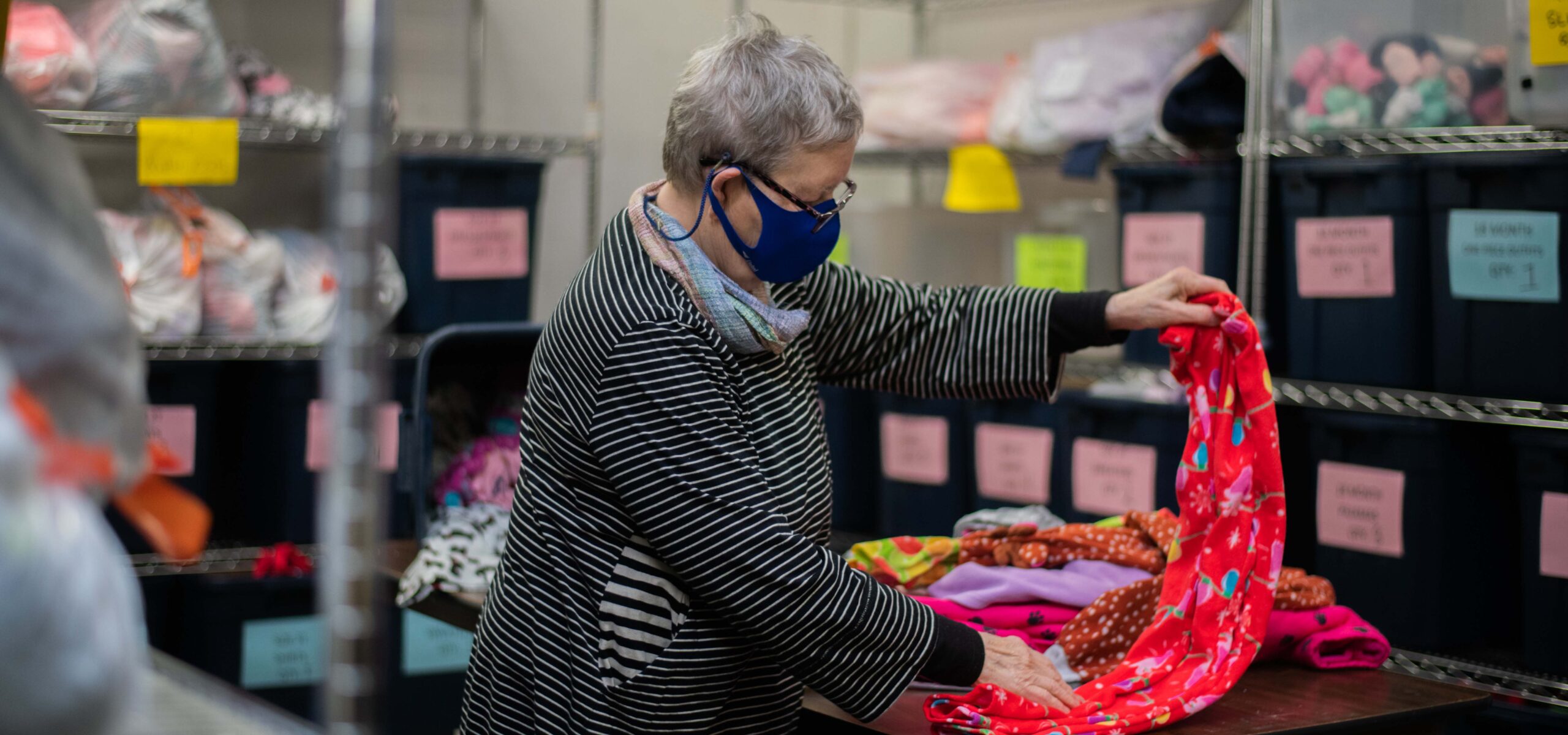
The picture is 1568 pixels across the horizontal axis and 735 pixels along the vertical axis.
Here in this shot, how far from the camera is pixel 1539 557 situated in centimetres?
232

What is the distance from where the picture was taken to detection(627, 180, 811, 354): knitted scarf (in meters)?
1.48

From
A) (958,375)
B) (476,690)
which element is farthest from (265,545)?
(958,375)

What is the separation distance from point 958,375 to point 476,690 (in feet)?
2.42

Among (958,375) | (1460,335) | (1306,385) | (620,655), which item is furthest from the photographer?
(1306,385)

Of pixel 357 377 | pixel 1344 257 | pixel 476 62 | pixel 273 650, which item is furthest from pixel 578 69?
pixel 357 377

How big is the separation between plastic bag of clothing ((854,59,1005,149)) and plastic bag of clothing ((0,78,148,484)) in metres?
3.02

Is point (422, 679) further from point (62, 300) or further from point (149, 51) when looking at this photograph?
point (62, 300)

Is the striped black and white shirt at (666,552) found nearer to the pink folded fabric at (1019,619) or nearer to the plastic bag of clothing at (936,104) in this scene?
the pink folded fabric at (1019,619)

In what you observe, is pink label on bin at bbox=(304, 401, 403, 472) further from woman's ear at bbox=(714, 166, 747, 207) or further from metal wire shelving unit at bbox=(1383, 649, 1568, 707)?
metal wire shelving unit at bbox=(1383, 649, 1568, 707)

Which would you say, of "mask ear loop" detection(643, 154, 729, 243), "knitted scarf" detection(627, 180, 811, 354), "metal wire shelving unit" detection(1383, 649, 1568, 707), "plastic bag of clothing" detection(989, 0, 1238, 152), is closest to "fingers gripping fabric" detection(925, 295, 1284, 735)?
"knitted scarf" detection(627, 180, 811, 354)

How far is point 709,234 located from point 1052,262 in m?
1.90

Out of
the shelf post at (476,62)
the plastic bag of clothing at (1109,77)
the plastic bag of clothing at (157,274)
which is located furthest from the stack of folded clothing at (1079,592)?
the shelf post at (476,62)

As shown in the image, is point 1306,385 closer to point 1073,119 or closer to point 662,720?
point 1073,119

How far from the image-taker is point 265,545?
3182 mm
